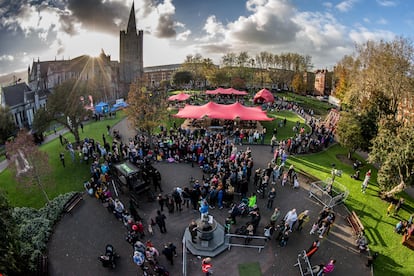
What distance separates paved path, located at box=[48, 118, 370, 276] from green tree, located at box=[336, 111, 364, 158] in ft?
26.5

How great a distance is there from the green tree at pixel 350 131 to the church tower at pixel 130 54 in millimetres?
68984

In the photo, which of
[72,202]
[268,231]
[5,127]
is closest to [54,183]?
[72,202]

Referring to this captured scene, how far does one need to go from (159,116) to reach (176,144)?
3797mm

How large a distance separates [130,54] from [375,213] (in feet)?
263

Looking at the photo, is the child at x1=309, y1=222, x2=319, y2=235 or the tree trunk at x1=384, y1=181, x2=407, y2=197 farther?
the tree trunk at x1=384, y1=181, x2=407, y2=197

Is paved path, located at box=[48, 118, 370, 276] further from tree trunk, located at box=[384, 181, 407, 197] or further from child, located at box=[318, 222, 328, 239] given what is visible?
tree trunk, located at box=[384, 181, 407, 197]

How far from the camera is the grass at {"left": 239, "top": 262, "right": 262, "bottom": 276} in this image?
31.7 ft

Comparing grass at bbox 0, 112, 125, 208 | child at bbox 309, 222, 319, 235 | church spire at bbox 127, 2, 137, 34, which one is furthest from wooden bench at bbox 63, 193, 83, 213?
church spire at bbox 127, 2, 137, 34

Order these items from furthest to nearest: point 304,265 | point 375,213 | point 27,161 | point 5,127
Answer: point 5,127, point 375,213, point 27,161, point 304,265

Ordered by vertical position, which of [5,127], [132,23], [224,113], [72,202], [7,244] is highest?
[132,23]

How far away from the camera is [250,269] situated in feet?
32.3

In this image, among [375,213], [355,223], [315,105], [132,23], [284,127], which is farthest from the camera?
[132,23]

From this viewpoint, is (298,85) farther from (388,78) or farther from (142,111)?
(142,111)

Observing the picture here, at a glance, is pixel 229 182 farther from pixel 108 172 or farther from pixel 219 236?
pixel 108 172
